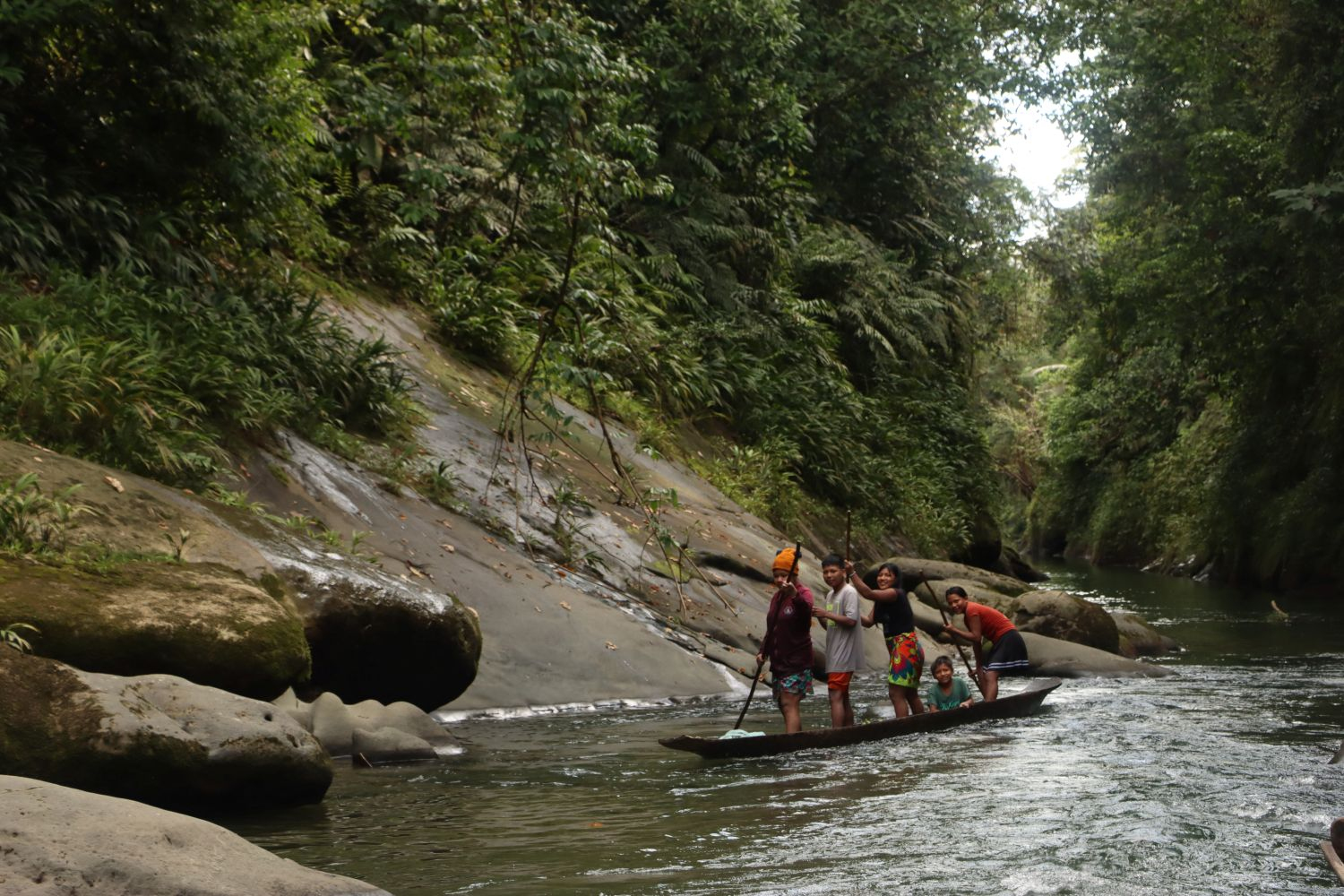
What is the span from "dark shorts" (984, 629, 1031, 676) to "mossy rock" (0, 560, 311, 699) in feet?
22.9

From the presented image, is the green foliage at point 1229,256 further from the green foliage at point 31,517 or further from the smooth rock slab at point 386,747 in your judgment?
the green foliage at point 31,517

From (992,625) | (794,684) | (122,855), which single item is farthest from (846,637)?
(122,855)

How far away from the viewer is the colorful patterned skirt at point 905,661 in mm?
11008

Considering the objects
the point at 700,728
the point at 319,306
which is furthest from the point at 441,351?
the point at 700,728

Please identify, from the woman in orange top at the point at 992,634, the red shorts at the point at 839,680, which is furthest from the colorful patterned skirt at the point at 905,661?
the woman in orange top at the point at 992,634

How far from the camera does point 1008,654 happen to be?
507 inches

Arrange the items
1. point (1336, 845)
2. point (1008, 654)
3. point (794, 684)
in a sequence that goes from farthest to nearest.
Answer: point (1008, 654), point (794, 684), point (1336, 845)

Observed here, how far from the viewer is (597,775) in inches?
333

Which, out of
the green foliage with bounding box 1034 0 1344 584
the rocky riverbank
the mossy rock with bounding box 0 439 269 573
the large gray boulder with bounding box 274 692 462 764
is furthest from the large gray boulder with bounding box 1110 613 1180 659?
the mossy rock with bounding box 0 439 269 573

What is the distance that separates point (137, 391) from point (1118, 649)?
11821 millimetres

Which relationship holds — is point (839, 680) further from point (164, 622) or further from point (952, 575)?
point (952, 575)

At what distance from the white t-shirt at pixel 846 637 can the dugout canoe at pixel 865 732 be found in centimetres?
49

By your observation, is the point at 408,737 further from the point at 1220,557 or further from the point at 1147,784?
the point at 1220,557

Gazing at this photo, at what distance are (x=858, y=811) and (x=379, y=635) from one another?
360cm
